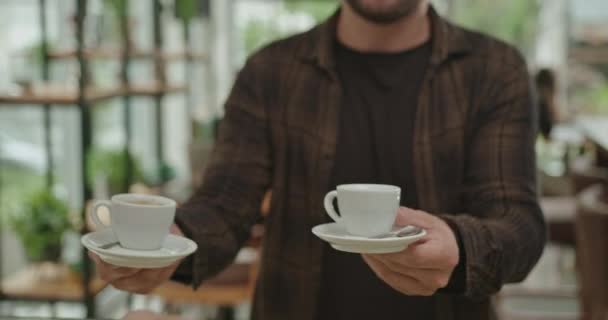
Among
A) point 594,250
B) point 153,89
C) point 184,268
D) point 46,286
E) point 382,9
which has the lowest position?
point 46,286

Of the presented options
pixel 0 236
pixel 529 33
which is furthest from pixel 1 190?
pixel 529 33

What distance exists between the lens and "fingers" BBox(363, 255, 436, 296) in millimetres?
1371

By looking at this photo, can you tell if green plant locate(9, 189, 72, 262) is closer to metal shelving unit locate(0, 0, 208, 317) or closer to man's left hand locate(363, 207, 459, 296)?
metal shelving unit locate(0, 0, 208, 317)

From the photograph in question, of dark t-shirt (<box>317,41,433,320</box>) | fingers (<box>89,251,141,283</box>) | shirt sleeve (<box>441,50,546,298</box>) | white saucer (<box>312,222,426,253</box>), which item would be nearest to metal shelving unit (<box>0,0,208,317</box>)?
dark t-shirt (<box>317,41,433,320</box>)

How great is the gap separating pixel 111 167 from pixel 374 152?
2.59 meters

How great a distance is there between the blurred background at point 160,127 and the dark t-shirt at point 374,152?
248 mm

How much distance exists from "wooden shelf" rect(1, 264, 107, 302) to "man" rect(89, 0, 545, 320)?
1.89m

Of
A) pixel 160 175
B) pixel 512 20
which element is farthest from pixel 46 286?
pixel 512 20

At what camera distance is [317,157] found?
1828 mm

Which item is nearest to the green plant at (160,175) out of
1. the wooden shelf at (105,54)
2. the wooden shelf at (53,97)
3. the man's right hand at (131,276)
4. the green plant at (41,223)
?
the wooden shelf at (105,54)

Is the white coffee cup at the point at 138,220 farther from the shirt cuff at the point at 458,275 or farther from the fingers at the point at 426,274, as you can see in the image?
the shirt cuff at the point at 458,275

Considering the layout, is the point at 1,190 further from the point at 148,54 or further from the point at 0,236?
the point at 148,54

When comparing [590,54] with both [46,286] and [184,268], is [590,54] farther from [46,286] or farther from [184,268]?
[184,268]

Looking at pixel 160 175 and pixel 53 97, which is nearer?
pixel 53 97
